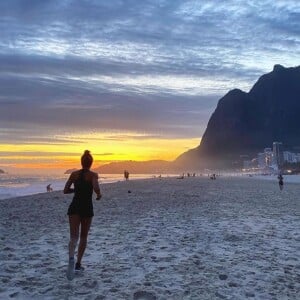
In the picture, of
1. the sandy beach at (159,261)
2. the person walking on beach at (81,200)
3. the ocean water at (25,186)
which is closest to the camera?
the sandy beach at (159,261)

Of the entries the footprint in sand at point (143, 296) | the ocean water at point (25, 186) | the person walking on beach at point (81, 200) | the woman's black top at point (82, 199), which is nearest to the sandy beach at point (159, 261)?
the footprint in sand at point (143, 296)

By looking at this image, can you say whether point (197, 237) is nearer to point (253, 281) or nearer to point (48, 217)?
point (253, 281)

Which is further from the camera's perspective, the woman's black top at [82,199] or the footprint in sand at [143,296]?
the woman's black top at [82,199]

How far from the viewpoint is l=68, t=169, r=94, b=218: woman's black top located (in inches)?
300

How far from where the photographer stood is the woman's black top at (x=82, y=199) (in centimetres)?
762

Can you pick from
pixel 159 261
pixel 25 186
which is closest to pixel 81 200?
pixel 159 261

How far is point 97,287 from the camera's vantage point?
671 centimetres

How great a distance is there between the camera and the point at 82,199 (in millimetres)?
7660

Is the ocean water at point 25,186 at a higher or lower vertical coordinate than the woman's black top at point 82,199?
lower

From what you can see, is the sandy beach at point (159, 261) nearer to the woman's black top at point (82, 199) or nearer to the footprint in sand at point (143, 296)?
the footprint in sand at point (143, 296)

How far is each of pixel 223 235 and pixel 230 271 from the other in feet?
12.9

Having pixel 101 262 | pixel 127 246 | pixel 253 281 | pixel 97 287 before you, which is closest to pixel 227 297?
pixel 253 281

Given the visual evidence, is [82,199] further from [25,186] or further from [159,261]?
[25,186]

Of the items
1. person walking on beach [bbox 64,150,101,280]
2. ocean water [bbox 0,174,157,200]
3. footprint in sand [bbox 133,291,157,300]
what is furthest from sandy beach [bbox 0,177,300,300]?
ocean water [bbox 0,174,157,200]
